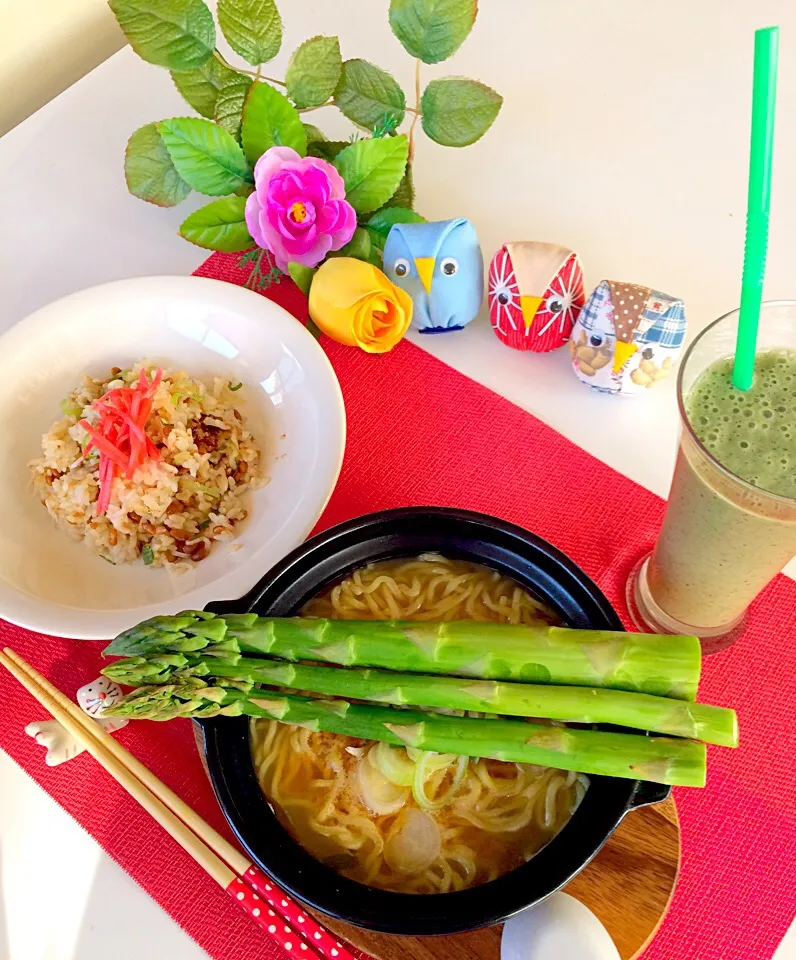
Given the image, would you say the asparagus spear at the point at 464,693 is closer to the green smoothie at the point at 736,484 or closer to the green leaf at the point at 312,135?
the green smoothie at the point at 736,484

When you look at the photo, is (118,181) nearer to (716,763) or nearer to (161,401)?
(161,401)

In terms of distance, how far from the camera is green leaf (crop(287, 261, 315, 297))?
1294mm

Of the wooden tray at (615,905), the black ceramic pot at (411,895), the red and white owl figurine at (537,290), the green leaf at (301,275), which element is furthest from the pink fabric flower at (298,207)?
the wooden tray at (615,905)

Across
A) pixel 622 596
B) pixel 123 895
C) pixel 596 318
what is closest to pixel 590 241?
pixel 596 318

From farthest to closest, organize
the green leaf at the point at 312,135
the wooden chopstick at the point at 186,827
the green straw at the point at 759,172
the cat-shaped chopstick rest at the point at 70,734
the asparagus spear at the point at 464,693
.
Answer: the green leaf at the point at 312,135, the cat-shaped chopstick rest at the point at 70,734, the wooden chopstick at the point at 186,827, the asparagus spear at the point at 464,693, the green straw at the point at 759,172

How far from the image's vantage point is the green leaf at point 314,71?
4.33ft

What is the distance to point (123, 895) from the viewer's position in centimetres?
104

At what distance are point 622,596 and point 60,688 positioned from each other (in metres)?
0.78

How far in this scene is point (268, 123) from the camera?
130 centimetres

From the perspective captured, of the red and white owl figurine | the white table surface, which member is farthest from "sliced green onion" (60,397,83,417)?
the red and white owl figurine

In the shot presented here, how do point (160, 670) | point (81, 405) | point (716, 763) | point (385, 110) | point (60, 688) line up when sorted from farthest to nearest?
point (385, 110), point (81, 405), point (60, 688), point (716, 763), point (160, 670)

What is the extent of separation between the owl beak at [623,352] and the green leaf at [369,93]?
53cm

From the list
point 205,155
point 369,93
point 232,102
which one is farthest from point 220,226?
point 369,93

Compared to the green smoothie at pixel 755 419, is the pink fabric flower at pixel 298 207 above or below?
above
